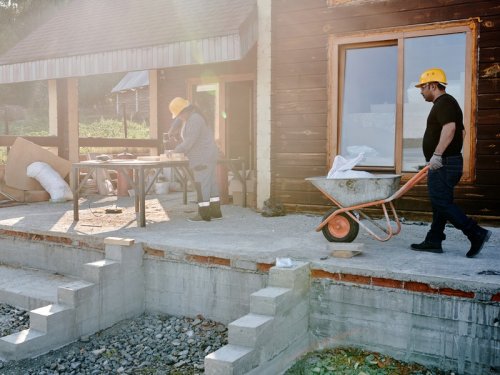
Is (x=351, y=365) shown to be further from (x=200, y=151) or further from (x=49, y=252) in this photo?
(x=49, y=252)

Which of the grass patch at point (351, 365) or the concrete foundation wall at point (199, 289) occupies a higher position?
the concrete foundation wall at point (199, 289)

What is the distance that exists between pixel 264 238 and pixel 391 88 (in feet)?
10.2

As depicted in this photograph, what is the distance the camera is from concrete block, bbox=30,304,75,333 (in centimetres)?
472

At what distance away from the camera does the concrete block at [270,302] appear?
163 inches

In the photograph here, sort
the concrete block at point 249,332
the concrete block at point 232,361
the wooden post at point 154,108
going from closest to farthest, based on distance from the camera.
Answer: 1. the concrete block at point 232,361
2. the concrete block at point 249,332
3. the wooden post at point 154,108

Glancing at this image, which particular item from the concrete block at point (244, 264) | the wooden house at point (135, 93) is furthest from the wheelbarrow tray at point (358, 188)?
the wooden house at point (135, 93)

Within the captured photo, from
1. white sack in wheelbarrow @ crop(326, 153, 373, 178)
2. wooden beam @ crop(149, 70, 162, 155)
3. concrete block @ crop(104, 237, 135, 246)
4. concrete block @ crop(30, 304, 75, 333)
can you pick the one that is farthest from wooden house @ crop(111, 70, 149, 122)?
concrete block @ crop(30, 304, 75, 333)

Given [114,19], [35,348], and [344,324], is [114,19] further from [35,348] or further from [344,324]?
[344,324]

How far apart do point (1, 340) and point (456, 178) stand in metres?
4.62

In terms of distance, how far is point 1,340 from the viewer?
14.8 ft

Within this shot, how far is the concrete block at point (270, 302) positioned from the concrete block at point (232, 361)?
0.40 m

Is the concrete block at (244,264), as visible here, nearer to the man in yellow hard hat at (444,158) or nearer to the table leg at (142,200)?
the man in yellow hard hat at (444,158)

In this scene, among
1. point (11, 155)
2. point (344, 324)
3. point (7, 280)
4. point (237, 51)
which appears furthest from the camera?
point (11, 155)

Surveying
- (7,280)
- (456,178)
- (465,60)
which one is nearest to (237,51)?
(465,60)
